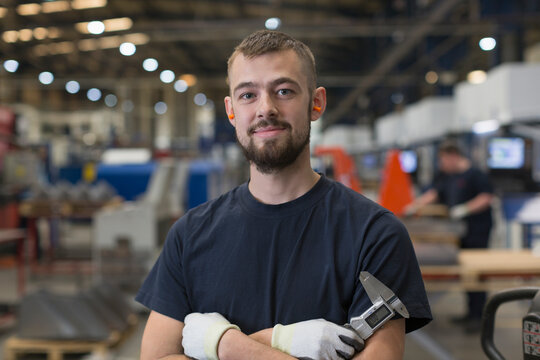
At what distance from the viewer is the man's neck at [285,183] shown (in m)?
1.52

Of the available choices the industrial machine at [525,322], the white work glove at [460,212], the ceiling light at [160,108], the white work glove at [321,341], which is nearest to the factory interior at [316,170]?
the industrial machine at [525,322]

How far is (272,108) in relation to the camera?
1.44m

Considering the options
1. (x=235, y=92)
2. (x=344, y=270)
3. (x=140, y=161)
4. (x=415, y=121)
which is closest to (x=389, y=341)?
(x=344, y=270)

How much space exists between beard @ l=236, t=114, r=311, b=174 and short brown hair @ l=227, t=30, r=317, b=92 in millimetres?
133

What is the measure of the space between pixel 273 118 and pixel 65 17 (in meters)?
14.1

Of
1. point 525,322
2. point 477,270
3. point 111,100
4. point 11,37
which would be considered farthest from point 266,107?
point 111,100

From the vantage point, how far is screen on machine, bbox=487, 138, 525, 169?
7.91 metres

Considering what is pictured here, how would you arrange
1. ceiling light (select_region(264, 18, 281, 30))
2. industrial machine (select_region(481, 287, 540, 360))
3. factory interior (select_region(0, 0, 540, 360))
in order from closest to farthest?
industrial machine (select_region(481, 287, 540, 360)) < factory interior (select_region(0, 0, 540, 360)) < ceiling light (select_region(264, 18, 281, 30))

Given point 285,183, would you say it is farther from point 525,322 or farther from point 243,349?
point 525,322

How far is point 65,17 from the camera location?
45.6 feet

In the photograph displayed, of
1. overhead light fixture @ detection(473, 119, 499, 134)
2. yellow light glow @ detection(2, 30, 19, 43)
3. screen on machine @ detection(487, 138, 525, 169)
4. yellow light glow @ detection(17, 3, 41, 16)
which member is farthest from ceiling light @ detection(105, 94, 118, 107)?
screen on machine @ detection(487, 138, 525, 169)

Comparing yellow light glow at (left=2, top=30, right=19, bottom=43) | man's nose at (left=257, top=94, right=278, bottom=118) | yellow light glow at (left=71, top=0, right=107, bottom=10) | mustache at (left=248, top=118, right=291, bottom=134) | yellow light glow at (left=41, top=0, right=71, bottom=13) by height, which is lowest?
mustache at (left=248, top=118, right=291, bottom=134)

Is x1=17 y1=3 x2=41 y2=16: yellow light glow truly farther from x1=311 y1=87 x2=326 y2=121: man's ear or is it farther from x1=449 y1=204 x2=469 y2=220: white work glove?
x1=311 y1=87 x2=326 y2=121: man's ear

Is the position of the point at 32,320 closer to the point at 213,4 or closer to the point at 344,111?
the point at 213,4
